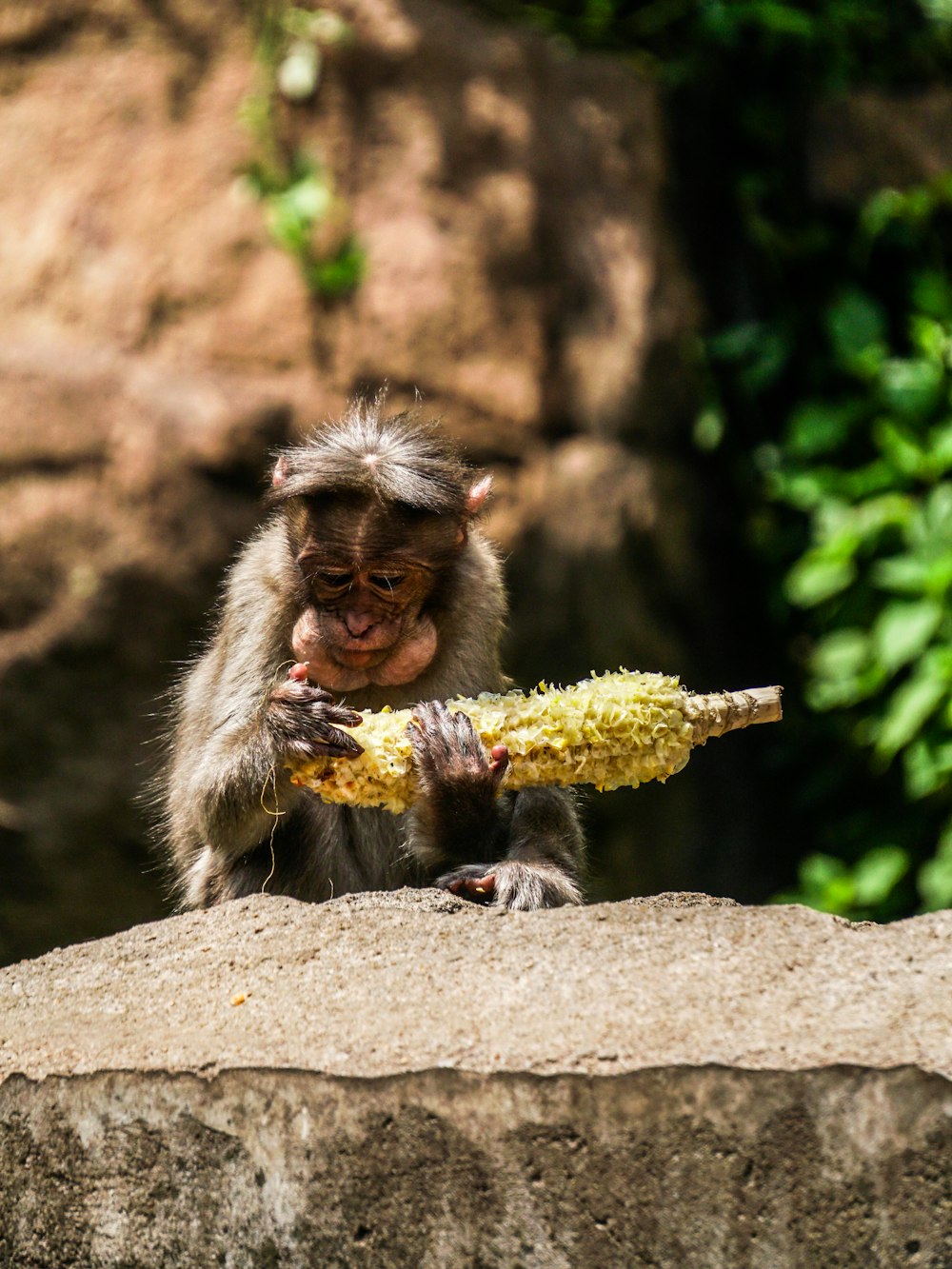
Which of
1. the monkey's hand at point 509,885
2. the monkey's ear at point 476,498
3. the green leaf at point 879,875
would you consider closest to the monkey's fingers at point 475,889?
the monkey's hand at point 509,885

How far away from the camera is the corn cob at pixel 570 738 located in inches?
203

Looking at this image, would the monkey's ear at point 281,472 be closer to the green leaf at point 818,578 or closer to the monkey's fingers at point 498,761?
the monkey's fingers at point 498,761

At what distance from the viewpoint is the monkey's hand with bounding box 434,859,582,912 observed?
5.09 metres

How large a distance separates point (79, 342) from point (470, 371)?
8.20 feet

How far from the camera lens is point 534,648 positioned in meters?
10.0

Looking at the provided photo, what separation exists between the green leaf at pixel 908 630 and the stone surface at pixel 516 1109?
19.0ft

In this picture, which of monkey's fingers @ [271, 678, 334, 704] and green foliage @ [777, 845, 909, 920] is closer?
monkey's fingers @ [271, 678, 334, 704]

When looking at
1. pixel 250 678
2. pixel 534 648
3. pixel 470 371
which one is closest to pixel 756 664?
pixel 534 648

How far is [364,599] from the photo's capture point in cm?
576

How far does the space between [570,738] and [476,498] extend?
1.45 meters

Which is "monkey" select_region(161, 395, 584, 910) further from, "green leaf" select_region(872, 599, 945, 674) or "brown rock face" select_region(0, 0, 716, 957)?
"green leaf" select_region(872, 599, 945, 674)

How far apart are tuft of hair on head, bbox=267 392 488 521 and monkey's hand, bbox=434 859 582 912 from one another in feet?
4.60

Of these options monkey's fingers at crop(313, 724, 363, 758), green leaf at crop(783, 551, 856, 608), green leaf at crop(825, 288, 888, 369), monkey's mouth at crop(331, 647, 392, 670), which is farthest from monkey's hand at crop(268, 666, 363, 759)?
green leaf at crop(825, 288, 888, 369)

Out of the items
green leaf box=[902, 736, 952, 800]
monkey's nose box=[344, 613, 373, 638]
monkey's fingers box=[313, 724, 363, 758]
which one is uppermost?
green leaf box=[902, 736, 952, 800]
